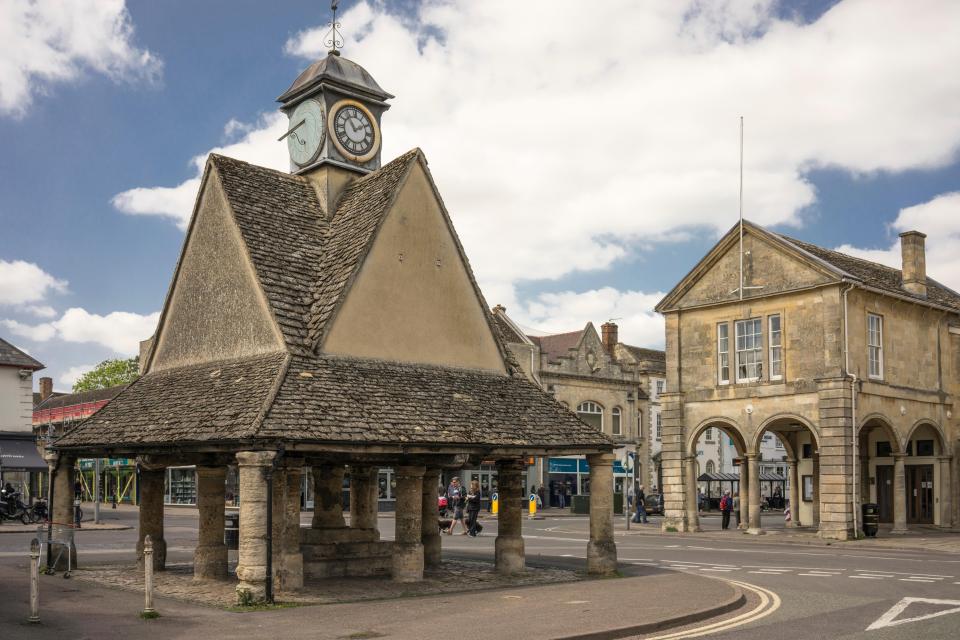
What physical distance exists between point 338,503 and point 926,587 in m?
11.2

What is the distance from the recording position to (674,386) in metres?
38.5

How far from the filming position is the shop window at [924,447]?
127 ft

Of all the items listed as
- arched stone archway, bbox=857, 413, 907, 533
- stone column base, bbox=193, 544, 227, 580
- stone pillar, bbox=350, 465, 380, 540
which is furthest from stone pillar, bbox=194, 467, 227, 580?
arched stone archway, bbox=857, 413, 907, 533

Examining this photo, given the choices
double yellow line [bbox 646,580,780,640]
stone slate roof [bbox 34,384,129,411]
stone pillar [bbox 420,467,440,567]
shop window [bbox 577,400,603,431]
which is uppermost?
stone slate roof [bbox 34,384,129,411]

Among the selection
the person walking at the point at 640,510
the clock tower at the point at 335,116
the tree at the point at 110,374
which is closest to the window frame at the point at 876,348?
the person walking at the point at 640,510

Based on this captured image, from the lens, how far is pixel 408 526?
18.2 metres

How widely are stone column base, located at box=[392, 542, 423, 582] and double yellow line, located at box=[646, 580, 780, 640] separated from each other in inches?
237

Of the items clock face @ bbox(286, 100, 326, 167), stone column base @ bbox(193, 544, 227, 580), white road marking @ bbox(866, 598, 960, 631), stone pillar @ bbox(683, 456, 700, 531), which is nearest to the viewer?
white road marking @ bbox(866, 598, 960, 631)

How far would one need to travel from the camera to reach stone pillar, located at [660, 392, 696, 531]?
37531 mm

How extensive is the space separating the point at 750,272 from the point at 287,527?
24230 millimetres

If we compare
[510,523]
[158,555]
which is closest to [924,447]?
[510,523]

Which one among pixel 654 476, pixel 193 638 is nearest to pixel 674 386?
pixel 193 638

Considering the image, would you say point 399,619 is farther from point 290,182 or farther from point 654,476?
point 654,476

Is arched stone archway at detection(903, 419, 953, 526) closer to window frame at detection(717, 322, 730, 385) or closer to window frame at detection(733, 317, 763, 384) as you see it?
window frame at detection(733, 317, 763, 384)
